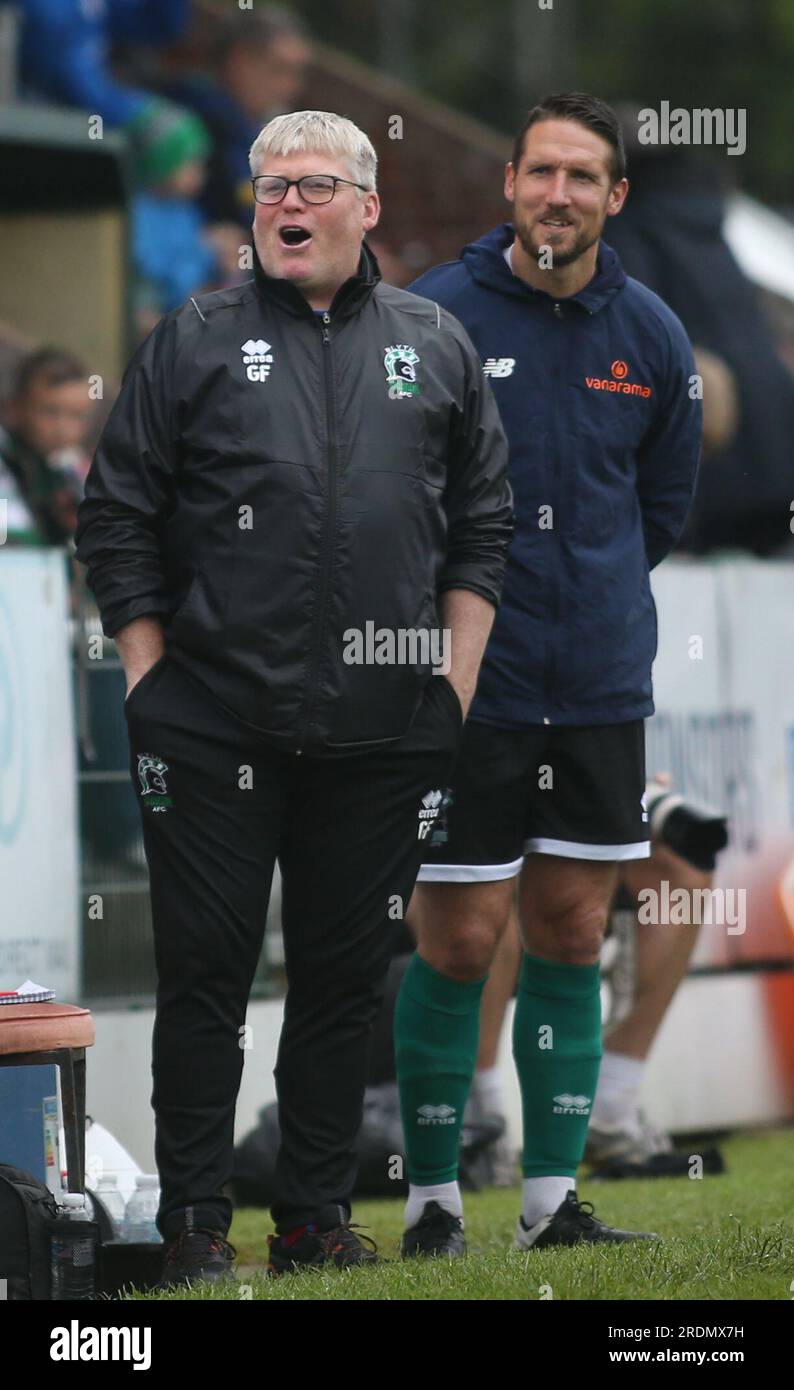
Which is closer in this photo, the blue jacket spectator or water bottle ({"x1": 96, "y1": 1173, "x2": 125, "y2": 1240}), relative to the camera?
water bottle ({"x1": 96, "y1": 1173, "x2": 125, "y2": 1240})

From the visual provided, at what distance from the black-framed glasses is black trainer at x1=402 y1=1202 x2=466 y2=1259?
2.27 m

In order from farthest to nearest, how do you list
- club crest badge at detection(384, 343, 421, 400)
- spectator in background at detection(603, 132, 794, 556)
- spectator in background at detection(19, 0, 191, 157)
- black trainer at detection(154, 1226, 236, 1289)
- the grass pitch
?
spectator in background at detection(19, 0, 191, 157) → spectator in background at detection(603, 132, 794, 556) → club crest badge at detection(384, 343, 421, 400) → black trainer at detection(154, 1226, 236, 1289) → the grass pitch

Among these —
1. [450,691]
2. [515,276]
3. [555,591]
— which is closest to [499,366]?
[515,276]

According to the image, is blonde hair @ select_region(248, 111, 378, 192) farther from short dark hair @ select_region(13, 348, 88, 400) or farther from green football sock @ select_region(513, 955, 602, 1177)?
short dark hair @ select_region(13, 348, 88, 400)

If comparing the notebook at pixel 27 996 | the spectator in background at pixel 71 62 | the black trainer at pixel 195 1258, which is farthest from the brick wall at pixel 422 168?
the black trainer at pixel 195 1258

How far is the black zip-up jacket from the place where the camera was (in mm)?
5215

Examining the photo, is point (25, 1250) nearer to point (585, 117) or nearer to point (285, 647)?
point (285, 647)

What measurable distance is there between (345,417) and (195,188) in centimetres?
841

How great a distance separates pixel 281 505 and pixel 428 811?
2.50 feet

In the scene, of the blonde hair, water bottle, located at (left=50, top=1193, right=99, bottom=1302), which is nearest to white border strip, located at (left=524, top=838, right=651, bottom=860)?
water bottle, located at (left=50, top=1193, right=99, bottom=1302)

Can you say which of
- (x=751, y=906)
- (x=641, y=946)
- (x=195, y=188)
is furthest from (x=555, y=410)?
(x=195, y=188)

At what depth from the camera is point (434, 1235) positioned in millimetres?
5762

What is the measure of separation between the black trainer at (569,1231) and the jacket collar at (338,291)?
208 centimetres
